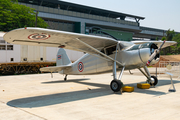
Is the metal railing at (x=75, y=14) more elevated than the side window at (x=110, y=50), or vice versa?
the metal railing at (x=75, y=14)

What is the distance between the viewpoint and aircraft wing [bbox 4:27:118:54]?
20.1 feet

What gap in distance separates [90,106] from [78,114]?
0.97 m

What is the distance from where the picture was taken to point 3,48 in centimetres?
1980

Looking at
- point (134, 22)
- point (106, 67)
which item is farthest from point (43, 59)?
point (134, 22)

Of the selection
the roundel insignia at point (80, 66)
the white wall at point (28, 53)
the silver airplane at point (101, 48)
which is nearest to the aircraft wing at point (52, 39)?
A: the silver airplane at point (101, 48)

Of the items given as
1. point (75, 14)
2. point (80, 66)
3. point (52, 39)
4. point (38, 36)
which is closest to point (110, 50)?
point (80, 66)

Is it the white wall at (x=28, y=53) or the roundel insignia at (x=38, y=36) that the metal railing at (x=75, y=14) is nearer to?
the white wall at (x=28, y=53)

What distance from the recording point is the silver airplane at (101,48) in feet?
22.1

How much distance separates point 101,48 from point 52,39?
11.0 ft

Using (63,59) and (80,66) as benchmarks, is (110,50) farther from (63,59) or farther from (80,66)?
(63,59)

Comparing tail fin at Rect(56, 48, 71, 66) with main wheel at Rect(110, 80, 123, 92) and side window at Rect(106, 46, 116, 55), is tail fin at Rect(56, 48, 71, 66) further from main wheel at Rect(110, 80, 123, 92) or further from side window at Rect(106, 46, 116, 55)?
main wheel at Rect(110, 80, 123, 92)

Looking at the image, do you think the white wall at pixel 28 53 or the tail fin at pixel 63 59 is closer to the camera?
the tail fin at pixel 63 59

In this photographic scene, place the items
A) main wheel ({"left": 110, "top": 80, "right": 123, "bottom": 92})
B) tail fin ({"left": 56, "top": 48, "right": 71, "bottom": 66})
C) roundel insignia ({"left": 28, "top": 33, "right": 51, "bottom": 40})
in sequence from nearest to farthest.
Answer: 1. roundel insignia ({"left": 28, "top": 33, "right": 51, "bottom": 40})
2. main wheel ({"left": 110, "top": 80, "right": 123, "bottom": 92})
3. tail fin ({"left": 56, "top": 48, "right": 71, "bottom": 66})

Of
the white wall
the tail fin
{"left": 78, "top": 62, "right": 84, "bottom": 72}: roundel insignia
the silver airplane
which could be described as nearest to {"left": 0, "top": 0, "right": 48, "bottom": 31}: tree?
the white wall
